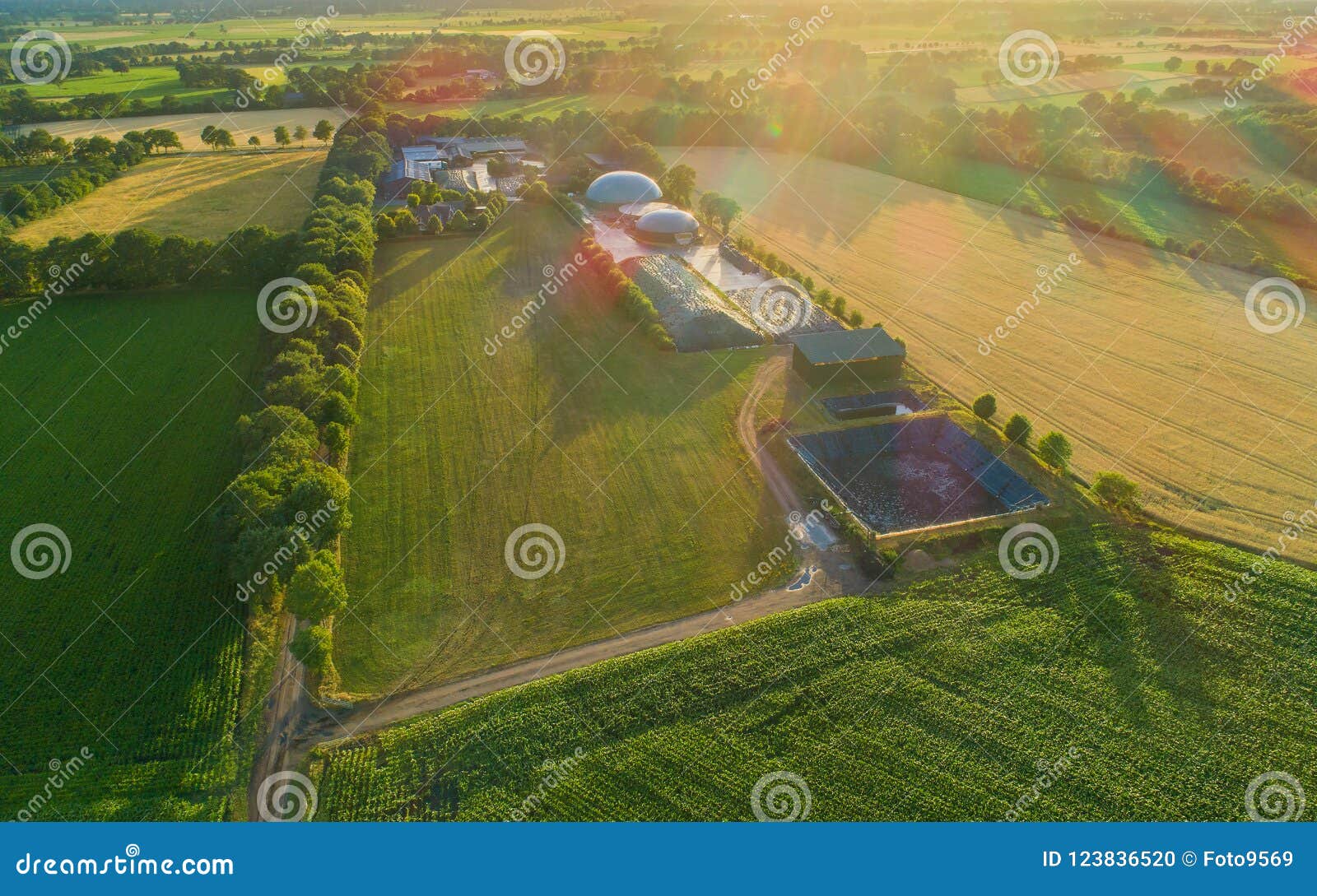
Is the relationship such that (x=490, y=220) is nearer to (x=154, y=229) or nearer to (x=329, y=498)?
(x=154, y=229)

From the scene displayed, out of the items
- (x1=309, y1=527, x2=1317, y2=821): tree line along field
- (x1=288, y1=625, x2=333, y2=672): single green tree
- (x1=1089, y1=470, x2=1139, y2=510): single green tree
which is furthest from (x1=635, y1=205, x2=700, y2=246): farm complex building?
(x1=288, y1=625, x2=333, y2=672): single green tree

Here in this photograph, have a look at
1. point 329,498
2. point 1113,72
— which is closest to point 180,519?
point 329,498

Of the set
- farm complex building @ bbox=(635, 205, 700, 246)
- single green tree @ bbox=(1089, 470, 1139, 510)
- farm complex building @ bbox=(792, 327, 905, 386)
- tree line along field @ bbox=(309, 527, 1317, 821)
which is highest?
farm complex building @ bbox=(635, 205, 700, 246)

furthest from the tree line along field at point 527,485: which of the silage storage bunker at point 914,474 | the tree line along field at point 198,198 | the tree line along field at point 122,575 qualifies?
the tree line along field at point 198,198

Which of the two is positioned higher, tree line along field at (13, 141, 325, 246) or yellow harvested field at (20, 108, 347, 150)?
yellow harvested field at (20, 108, 347, 150)

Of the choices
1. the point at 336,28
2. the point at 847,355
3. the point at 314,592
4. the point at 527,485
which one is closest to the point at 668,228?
the point at 847,355

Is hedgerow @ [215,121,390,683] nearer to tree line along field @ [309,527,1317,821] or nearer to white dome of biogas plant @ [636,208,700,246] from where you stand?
tree line along field @ [309,527,1317,821]

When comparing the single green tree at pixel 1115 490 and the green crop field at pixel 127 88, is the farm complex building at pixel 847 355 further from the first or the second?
the green crop field at pixel 127 88
